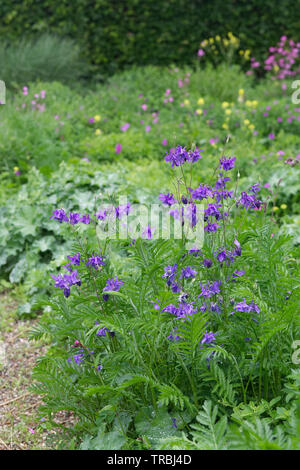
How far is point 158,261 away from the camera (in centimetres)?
188

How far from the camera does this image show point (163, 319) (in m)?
1.68

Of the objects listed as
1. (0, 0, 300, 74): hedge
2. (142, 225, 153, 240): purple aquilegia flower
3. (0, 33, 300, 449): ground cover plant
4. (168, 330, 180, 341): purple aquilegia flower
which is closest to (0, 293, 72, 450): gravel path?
(0, 33, 300, 449): ground cover plant

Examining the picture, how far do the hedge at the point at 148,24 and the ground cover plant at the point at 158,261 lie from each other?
6.57 feet

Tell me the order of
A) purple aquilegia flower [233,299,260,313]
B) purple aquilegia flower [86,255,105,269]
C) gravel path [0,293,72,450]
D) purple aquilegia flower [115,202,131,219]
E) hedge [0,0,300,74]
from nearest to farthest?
1. purple aquilegia flower [233,299,260,313]
2. purple aquilegia flower [86,255,105,269]
3. purple aquilegia flower [115,202,131,219]
4. gravel path [0,293,72,450]
5. hedge [0,0,300,74]

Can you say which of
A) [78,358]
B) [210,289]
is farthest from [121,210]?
[78,358]

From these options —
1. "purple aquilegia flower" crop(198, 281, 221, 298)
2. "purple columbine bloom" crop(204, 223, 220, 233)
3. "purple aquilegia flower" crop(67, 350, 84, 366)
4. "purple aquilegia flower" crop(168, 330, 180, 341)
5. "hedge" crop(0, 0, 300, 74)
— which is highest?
"hedge" crop(0, 0, 300, 74)

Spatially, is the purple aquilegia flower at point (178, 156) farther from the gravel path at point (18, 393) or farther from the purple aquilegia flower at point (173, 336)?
the gravel path at point (18, 393)

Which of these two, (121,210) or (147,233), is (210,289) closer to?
(147,233)

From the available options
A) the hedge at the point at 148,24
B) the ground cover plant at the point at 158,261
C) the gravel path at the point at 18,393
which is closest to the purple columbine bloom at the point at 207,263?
the ground cover plant at the point at 158,261

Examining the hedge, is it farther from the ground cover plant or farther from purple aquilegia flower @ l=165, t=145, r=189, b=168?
purple aquilegia flower @ l=165, t=145, r=189, b=168

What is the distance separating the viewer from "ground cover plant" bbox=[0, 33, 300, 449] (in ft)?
5.43

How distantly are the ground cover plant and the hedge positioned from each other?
2002 millimetres

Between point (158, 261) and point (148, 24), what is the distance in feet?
25.3
